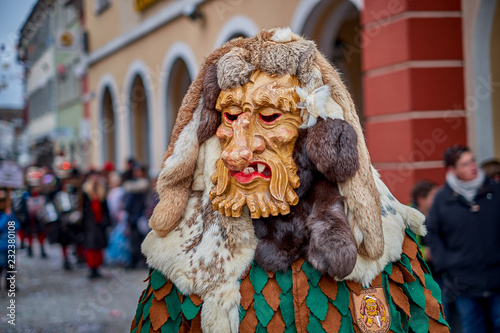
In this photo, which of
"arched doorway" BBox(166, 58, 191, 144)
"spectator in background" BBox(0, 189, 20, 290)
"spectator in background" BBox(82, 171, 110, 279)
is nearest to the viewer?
"spectator in background" BBox(0, 189, 20, 290)

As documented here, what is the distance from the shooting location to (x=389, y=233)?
209cm

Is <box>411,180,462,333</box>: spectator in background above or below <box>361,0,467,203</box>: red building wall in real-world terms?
below

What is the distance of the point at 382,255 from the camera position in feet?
6.60

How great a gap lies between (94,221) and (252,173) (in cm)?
663

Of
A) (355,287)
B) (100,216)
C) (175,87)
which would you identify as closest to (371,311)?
(355,287)

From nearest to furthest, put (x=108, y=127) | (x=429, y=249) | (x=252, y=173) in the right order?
(x=252, y=173) → (x=429, y=249) → (x=108, y=127)

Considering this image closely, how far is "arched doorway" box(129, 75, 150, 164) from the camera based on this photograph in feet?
44.6

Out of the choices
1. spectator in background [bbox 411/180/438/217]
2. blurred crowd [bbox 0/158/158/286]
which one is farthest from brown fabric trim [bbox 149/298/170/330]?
blurred crowd [bbox 0/158/158/286]

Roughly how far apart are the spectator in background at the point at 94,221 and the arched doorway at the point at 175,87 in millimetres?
3001

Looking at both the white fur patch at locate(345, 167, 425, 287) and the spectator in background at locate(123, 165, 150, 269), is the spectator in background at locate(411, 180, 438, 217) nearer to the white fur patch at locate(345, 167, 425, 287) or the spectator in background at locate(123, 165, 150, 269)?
the white fur patch at locate(345, 167, 425, 287)

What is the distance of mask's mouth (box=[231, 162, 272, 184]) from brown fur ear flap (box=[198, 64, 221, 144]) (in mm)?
208

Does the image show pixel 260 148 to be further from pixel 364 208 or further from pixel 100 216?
pixel 100 216

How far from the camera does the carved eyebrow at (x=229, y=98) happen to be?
2.09 m

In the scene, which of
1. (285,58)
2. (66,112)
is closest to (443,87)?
(285,58)
